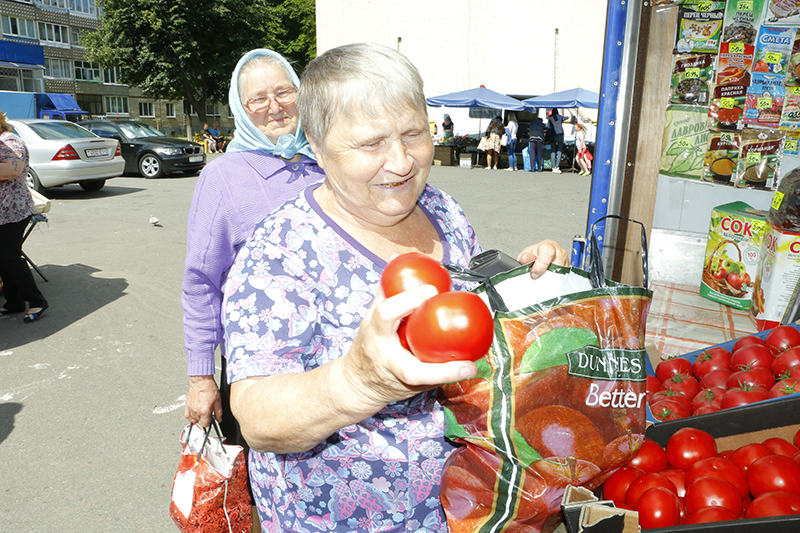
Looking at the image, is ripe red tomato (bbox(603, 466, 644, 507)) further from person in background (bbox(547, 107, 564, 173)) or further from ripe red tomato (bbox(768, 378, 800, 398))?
person in background (bbox(547, 107, 564, 173))

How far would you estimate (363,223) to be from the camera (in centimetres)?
151

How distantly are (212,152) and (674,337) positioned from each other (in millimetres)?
23017

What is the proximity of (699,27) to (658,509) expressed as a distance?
8.66ft

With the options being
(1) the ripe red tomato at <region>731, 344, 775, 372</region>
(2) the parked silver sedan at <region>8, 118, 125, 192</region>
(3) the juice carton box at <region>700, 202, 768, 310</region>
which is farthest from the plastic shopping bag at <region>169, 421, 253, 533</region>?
(2) the parked silver sedan at <region>8, 118, 125, 192</region>

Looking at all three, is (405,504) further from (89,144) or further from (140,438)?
(89,144)

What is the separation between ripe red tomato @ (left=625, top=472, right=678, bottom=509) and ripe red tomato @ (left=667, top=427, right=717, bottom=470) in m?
0.14

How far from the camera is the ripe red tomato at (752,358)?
2369mm

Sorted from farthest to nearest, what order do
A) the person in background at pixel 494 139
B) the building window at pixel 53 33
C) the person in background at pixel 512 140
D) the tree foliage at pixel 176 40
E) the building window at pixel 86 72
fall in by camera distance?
the building window at pixel 86 72 → the building window at pixel 53 33 → the tree foliage at pixel 176 40 → the person in background at pixel 494 139 → the person in background at pixel 512 140

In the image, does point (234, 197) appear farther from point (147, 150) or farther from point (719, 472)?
point (147, 150)

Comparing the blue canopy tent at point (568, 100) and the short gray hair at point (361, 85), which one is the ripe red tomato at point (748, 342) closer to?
the short gray hair at point (361, 85)

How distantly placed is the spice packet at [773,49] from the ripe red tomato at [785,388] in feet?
6.08

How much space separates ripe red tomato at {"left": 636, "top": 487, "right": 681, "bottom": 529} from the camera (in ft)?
5.13

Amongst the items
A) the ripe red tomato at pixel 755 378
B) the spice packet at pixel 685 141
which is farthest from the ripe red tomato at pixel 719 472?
the spice packet at pixel 685 141

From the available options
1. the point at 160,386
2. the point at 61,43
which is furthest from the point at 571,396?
the point at 61,43
